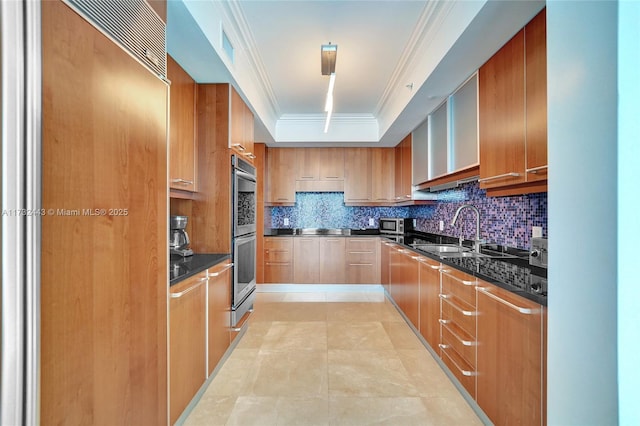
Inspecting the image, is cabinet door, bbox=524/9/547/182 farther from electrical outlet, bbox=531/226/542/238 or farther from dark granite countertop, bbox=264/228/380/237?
dark granite countertop, bbox=264/228/380/237

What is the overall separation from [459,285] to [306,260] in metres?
2.96

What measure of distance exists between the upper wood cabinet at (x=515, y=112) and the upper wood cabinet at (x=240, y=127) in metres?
2.01

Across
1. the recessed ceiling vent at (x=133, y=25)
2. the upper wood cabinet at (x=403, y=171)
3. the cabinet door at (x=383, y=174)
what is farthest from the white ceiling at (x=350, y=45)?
the cabinet door at (x=383, y=174)

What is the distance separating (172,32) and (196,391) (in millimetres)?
2222

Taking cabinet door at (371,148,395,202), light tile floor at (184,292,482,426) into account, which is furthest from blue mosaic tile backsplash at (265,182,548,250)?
light tile floor at (184,292,482,426)

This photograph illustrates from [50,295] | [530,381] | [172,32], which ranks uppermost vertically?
[172,32]

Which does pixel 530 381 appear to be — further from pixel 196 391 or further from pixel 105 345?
pixel 196 391

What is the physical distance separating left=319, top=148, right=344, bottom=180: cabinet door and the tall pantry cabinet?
365 cm

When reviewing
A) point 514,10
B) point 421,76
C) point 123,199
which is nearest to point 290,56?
point 421,76

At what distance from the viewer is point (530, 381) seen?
1314mm
